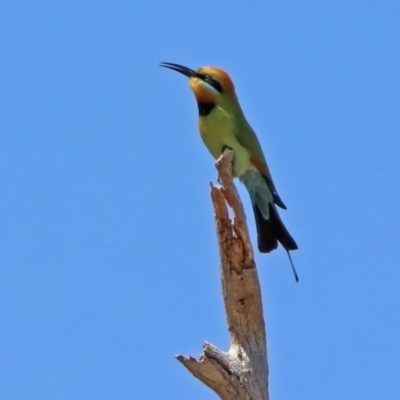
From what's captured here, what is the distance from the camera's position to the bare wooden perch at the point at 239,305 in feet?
10.7

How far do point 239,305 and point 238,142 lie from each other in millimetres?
1134

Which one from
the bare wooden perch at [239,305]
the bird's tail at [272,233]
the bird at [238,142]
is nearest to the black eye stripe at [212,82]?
the bird at [238,142]

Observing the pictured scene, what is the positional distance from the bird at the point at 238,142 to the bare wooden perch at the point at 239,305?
54 cm

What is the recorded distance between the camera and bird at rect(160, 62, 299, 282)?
168 inches

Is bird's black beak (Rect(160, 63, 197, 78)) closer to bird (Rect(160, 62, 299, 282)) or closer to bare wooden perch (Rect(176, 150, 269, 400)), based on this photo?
bird (Rect(160, 62, 299, 282))

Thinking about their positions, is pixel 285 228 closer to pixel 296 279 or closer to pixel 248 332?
pixel 296 279

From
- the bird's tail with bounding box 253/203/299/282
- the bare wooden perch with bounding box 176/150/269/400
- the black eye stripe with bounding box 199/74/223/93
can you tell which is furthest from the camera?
the black eye stripe with bounding box 199/74/223/93

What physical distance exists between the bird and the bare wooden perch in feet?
1.78

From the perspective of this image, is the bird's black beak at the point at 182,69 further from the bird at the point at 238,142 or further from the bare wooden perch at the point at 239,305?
the bare wooden perch at the point at 239,305

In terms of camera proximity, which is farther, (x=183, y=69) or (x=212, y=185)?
(x=183, y=69)

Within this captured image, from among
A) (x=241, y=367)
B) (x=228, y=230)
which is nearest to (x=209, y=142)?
(x=228, y=230)

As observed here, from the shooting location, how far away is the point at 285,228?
4266 millimetres

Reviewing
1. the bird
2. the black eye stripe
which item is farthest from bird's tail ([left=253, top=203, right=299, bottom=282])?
the black eye stripe

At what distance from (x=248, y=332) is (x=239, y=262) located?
221 mm
